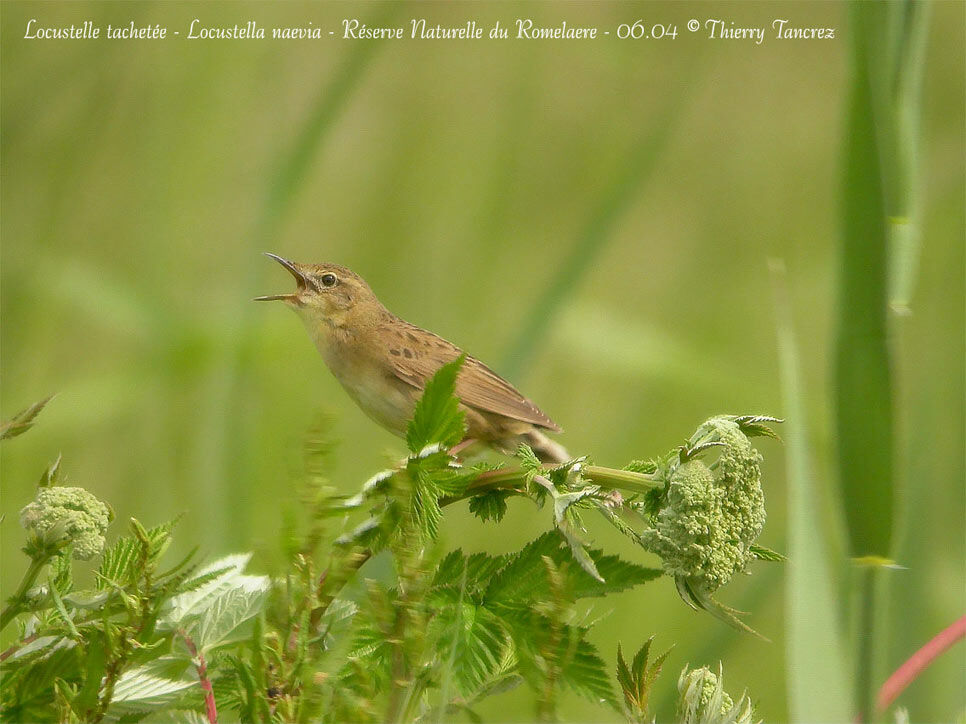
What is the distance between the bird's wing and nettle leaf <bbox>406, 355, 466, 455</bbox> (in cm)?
151

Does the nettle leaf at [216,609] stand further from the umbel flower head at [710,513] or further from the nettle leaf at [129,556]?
the umbel flower head at [710,513]

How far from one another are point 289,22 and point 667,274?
7.01ft

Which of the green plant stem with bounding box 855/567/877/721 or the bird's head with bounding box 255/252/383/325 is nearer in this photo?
the green plant stem with bounding box 855/567/877/721

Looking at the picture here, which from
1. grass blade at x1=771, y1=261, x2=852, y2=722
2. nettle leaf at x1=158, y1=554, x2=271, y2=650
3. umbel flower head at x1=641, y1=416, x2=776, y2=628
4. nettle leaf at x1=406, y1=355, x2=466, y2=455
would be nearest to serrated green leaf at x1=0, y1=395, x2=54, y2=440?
nettle leaf at x1=158, y1=554, x2=271, y2=650

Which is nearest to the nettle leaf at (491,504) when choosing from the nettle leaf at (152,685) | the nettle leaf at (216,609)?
the nettle leaf at (216,609)

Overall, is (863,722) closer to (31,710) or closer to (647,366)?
(31,710)

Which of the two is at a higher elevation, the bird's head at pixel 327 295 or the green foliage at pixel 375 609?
the bird's head at pixel 327 295

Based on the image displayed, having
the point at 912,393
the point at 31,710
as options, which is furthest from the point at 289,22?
the point at 31,710

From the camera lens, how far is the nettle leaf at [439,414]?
1029 millimetres

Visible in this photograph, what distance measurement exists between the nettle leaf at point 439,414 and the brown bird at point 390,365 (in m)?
1.49

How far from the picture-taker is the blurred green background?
2928 mm

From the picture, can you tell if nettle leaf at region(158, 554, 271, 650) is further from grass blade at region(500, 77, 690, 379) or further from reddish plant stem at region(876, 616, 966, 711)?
grass blade at region(500, 77, 690, 379)

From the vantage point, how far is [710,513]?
959mm

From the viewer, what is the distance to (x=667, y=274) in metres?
5.28
